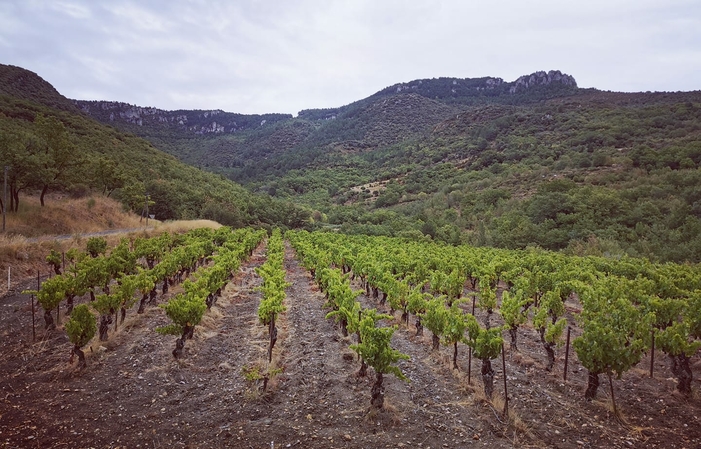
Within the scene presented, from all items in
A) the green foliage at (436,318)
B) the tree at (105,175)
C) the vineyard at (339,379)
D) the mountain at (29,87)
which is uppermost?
the mountain at (29,87)

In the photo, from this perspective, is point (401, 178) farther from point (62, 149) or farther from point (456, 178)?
point (62, 149)

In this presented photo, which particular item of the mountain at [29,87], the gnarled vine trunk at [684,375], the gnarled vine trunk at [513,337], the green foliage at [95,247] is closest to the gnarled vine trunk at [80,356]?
the gnarled vine trunk at [513,337]

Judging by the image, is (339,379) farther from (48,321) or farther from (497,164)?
(497,164)

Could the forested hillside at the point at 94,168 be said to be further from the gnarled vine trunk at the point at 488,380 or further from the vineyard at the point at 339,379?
the gnarled vine trunk at the point at 488,380

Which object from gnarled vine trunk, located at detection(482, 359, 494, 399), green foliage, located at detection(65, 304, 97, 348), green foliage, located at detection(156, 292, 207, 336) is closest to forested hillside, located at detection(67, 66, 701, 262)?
gnarled vine trunk, located at detection(482, 359, 494, 399)

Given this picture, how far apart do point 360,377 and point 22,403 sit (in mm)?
8368

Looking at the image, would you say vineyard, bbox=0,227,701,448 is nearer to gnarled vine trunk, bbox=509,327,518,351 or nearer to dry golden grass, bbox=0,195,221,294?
→ gnarled vine trunk, bbox=509,327,518,351

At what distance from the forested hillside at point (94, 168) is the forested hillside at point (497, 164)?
23019 millimetres

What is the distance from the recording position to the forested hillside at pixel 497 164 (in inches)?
1884

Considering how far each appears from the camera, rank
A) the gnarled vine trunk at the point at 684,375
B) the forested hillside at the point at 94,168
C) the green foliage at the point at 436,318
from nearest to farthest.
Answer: the gnarled vine trunk at the point at 684,375 → the green foliage at the point at 436,318 → the forested hillside at the point at 94,168

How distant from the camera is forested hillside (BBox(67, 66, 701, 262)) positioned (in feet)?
157

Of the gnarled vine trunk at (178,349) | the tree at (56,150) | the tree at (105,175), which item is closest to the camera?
the gnarled vine trunk at (178,349)

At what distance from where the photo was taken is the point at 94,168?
4397 cm

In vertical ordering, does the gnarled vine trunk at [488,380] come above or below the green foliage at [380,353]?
below
